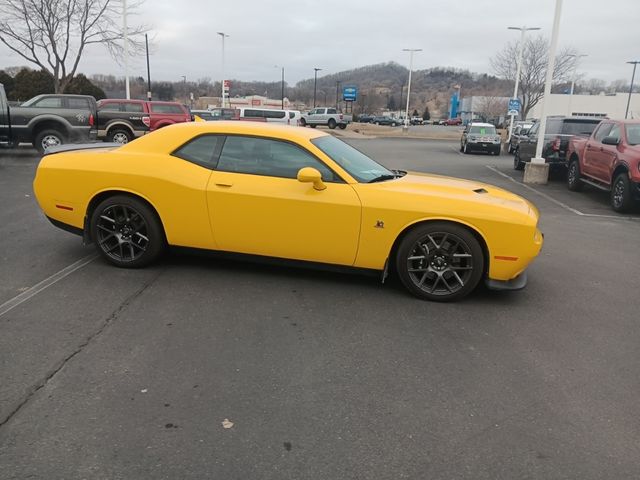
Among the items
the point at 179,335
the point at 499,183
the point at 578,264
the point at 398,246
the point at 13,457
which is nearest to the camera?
the point at 13,457

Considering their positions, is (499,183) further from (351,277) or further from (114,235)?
(114,235)

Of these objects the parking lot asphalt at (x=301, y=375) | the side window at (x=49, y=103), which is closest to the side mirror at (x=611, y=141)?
the parking lot asphalt at (x=301, y=375)

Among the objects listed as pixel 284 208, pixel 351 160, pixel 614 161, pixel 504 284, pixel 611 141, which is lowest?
pixel 504 284

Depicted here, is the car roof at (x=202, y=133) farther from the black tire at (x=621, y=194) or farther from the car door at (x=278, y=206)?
the black tire at (x=621, y=194)

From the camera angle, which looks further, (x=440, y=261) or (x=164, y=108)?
(x=164, y=108)

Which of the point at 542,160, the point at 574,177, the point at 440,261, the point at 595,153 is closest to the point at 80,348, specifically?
the point at 440,261

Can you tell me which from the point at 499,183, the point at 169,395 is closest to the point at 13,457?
the point at 169,395

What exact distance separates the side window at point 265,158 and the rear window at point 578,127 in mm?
13251

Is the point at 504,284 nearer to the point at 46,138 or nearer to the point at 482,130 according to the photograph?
the point at 46,138

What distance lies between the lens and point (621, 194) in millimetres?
10344

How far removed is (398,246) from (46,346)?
2.90 meters

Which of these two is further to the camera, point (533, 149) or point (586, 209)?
point (533, 149)

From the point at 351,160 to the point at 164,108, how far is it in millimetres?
16419

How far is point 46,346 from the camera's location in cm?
369
